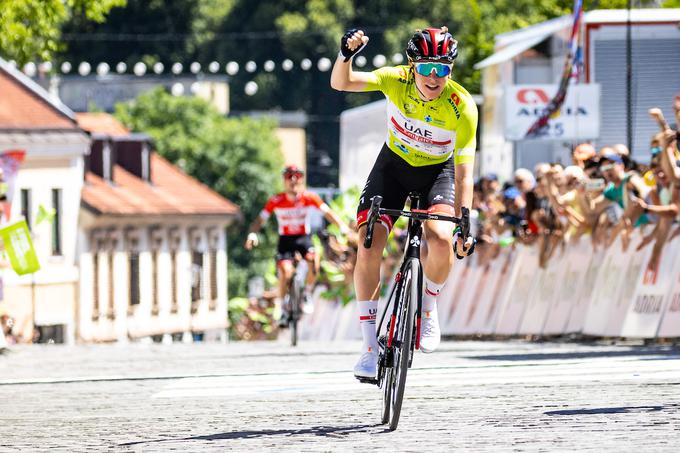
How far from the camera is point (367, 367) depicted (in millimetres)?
11211

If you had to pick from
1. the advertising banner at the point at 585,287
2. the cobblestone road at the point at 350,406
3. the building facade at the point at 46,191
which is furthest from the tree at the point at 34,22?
the building facade at the point at 46,191

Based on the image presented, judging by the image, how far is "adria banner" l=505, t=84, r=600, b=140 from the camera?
102 feet

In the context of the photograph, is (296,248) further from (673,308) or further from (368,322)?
(368,322)

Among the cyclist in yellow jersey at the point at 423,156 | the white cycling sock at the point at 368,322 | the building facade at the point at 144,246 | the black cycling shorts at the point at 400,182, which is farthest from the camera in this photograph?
the building facade at the point at 144,246

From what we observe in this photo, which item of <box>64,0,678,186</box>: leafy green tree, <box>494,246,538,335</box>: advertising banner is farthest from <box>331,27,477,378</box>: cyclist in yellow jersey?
<box>64,0,678,186</box>: leafy green tree

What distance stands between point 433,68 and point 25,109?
42.5 m

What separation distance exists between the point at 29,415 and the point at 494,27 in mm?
62261

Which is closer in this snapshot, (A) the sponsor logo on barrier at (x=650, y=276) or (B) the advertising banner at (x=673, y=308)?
(B) the advertising banner at (x=673, y=308)

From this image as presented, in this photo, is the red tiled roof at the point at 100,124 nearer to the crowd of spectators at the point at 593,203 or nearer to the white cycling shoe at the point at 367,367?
the crowd of spectators at the point at 593,203

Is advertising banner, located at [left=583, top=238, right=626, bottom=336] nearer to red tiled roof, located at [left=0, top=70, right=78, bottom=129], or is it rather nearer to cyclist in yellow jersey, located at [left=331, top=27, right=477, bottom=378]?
cyclist in yellow jersey, located at [left=331, top=27, right=477, bottom=378]

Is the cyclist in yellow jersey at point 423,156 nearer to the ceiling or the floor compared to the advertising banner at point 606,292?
nearer to the ceiling

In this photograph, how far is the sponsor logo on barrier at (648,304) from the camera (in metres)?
19.6

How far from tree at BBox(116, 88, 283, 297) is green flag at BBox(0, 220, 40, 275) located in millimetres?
56071

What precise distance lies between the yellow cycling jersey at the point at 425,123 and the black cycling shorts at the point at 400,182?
47mm
